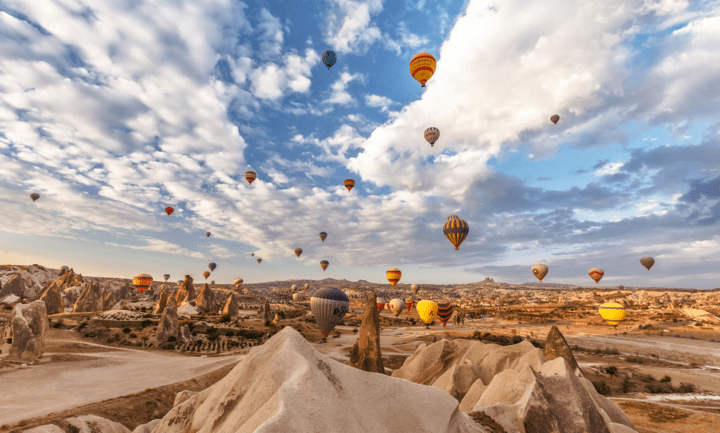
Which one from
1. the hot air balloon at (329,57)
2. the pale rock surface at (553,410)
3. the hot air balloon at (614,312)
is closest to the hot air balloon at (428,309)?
the hot air balloon at (614,312)

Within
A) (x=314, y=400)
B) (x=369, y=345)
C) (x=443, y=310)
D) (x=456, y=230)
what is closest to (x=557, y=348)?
(x=369, y=345)

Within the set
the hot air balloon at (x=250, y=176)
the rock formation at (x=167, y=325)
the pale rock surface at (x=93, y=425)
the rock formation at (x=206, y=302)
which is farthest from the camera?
the rock formation at (x=206, y=302)

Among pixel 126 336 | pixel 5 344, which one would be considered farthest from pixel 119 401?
pixel 126 336

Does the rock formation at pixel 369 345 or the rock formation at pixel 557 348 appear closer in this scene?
the rock formation at pixel 557 348

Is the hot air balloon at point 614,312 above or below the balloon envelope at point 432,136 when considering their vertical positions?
below

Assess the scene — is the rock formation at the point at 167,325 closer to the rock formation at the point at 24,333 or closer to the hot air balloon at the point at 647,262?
the rock formation at the point at 24,333

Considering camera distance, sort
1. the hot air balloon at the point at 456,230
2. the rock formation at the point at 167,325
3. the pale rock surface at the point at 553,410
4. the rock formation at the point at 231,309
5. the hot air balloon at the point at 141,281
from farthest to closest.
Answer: the rock formation at the point at 231,309 → the hot air balloon at the point at 141,281 → the rock formation at the point at 167,325 → the hot air balloon at the point at 456,230 → the pale rock surface at the point at 553,410

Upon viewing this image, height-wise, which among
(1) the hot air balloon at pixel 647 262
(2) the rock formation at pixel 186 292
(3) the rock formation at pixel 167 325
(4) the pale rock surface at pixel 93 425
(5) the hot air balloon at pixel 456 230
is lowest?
(4) the pale rock surface at pixel 93 425

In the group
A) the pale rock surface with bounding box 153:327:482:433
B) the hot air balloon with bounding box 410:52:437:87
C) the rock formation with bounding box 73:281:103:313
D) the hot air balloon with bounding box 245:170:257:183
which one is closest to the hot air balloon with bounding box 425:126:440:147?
the hot air balloon with bounding box 410:52:437:87

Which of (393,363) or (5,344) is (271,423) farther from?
(5,344)
